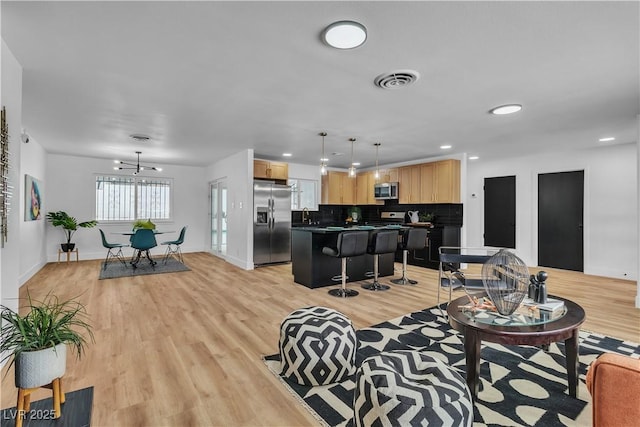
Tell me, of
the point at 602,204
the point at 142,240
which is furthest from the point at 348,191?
the point at 602,204

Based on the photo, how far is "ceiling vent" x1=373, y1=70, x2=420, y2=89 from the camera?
8.95ft

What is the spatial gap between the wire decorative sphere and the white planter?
A: 254 cm

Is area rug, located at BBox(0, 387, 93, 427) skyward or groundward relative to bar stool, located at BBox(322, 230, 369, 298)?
groundward

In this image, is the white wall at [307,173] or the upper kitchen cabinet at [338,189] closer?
the white wall at [307,173]

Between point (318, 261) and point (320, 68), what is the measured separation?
10.0 ft

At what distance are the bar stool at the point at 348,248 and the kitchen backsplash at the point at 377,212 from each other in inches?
123

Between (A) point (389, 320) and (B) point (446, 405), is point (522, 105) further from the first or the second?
(B) point (446, 405)

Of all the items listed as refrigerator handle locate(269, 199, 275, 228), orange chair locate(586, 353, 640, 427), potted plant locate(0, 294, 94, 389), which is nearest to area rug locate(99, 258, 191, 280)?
refrigerator handle locate(269, 199, 275, 228)

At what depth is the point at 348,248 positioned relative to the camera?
172 inches

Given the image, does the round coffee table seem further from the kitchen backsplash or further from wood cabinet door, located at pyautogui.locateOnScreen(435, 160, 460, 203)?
the kitchen backsplash

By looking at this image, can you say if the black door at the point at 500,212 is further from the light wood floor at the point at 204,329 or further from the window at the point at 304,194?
the window at the point at 304,194

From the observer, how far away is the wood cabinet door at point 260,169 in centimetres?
666

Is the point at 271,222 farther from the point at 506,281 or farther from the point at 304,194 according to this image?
the point at 506,281

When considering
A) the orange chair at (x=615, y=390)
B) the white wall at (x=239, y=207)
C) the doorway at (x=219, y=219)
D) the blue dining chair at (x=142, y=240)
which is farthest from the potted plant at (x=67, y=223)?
the orange chair at (x=615, y=390)
